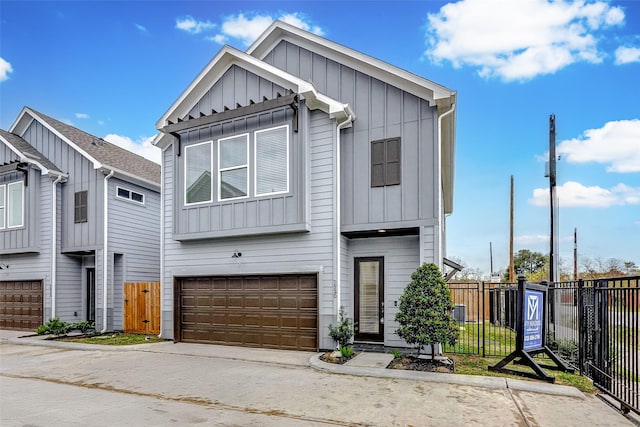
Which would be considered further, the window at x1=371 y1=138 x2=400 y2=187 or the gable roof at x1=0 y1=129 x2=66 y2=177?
the gable roof at x1=0 y1=129 x2=66 y2=177

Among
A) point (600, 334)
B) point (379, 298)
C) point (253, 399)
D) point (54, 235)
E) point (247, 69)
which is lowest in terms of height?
point (253, 399)

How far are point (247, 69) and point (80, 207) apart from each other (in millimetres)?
8326

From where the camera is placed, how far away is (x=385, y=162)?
31.5ft

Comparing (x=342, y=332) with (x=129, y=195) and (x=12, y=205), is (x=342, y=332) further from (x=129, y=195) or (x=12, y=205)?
(x=12, y=205)

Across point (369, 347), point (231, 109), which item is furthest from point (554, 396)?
point (231, 109)

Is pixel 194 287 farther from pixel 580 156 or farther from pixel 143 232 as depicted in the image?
pixel 580 156

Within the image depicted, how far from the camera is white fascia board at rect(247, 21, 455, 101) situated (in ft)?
30.0

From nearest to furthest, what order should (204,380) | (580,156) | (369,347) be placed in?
(204,380) < (369,347) < (580,156)

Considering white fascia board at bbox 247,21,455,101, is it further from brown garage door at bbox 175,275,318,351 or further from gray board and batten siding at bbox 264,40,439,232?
brown garage door at bbox 175,275,318,351

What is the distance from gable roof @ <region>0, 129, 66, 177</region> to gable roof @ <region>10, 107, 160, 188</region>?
1.99 feet

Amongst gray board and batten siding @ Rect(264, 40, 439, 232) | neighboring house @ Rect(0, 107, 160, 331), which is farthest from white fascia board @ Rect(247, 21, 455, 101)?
neighboring house @ Rect(0, 107, 160, 331)

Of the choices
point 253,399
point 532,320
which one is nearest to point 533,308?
point 532,320

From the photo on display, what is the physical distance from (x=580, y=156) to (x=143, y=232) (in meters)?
23.2

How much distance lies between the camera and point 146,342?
11211 mm
